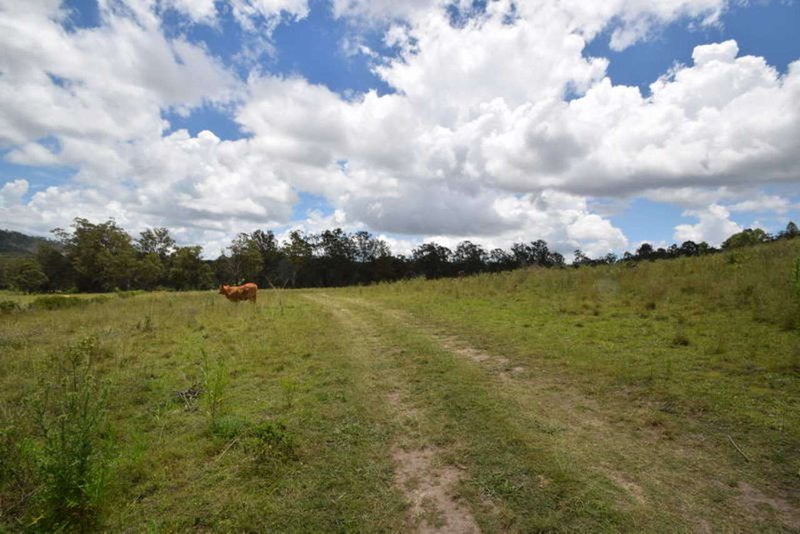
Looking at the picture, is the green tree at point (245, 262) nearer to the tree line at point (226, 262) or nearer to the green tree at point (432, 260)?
the tree line at point (226, 262)

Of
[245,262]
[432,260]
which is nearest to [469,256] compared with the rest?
[432,260]

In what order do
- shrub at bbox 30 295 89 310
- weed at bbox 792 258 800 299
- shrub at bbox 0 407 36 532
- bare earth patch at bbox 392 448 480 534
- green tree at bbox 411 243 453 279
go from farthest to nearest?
1. green tree at bbox 411 243 453 279
2. shrub at bbox 30 295 89 310
3. weed at bbox 792 258 800 299
4. shrub at bbox 0 407 36 532
5. bare earth patch at bbox 392 448 480 534

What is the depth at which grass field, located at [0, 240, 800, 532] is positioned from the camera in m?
3.13

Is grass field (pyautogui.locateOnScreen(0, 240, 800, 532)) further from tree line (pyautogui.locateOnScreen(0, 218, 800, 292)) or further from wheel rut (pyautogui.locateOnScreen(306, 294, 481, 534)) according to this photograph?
tree line (pyautogui.locateOnScreen(0, 218, 800, 292))

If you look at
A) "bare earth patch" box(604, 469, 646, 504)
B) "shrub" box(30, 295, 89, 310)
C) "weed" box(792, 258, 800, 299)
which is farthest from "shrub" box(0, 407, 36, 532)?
"shrub" box(30, 295, 89, 310)

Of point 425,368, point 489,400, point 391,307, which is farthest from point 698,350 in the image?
point 391,307

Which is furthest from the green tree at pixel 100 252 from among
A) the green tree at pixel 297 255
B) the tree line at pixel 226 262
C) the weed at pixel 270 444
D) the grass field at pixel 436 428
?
the weed at pixel 270 444

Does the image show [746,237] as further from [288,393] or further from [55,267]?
[55,267]

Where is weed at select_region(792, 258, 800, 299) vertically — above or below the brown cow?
above

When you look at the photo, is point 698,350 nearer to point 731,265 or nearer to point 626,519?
point 626,519

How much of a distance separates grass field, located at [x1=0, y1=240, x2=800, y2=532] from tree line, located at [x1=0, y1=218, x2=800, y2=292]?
27.9m

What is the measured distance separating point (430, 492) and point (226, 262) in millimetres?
70712

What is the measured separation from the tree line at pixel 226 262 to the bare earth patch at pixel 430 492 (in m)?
32.3

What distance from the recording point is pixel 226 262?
2640 inches
